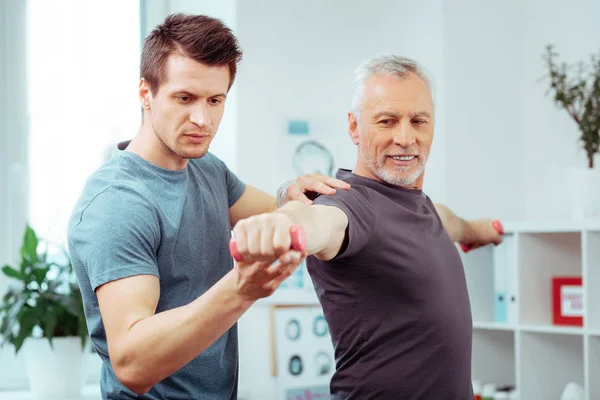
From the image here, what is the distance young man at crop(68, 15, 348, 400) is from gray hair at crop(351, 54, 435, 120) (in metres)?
0.21

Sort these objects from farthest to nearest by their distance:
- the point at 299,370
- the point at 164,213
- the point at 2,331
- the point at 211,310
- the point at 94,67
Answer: the point at 94,67
the point at 299,370
the point at 2,331
the point at 164,213
the point at 211,310

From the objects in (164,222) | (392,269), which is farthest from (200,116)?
(392,269)

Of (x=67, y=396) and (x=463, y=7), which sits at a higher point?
(x=463, y=7)

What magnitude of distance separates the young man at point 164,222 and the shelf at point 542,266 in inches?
60.4

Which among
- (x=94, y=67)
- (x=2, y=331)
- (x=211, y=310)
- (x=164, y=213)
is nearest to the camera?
(x=211, y=310)

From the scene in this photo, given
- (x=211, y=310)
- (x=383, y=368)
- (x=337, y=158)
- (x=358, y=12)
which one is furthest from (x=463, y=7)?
(x=211, y=310)

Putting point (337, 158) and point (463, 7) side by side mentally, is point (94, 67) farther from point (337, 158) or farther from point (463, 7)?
point (463, 7)

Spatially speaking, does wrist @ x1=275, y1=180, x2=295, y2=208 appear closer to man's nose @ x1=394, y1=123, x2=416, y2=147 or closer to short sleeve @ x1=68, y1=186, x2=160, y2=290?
man's nose @ x1=394, y1=123, x2=416, y2=147

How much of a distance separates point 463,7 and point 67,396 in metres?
2.22

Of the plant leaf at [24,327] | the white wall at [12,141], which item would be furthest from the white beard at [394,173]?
the white wall at [12,141]

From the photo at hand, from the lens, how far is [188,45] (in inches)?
61.0

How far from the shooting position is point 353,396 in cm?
157

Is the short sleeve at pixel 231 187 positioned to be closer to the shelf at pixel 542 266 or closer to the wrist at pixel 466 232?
the wrist at pixel 466 232

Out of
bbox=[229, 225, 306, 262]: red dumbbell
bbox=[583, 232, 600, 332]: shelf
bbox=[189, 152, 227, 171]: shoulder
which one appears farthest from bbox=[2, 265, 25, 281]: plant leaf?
bbox=[229, 225, 306, 262]: red dumbbell
